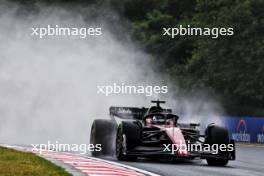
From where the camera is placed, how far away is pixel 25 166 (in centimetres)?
1344

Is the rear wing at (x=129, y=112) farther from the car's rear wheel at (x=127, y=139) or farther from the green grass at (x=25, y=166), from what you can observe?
the green grass at (x=25, y=166)

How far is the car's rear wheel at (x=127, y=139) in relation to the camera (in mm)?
16609

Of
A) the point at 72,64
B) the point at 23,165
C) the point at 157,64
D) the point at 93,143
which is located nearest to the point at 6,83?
the point at 72,64

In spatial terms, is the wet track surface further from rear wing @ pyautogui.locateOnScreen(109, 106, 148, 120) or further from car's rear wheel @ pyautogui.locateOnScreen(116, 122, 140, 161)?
rear wing @ pyautogui.locateOnScreen(109, 106, 148, 120)

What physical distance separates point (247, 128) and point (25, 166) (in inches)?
790

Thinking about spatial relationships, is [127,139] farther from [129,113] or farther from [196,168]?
[129,113]

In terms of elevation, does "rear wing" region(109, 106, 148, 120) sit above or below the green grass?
above

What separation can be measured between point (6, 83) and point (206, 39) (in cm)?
2201

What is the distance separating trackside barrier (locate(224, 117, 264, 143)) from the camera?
31969 mm

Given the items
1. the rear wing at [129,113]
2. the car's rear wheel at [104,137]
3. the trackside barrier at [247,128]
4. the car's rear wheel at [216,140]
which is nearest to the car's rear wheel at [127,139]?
the car's rear wheel at [104,137]

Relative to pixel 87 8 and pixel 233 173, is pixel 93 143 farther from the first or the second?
pixel 87 8

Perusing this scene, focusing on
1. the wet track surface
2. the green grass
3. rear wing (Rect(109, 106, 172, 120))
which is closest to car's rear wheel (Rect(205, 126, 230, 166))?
the wet track surface

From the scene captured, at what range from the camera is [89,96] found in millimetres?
24281

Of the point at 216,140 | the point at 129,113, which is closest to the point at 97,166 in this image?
the point at 216,140
